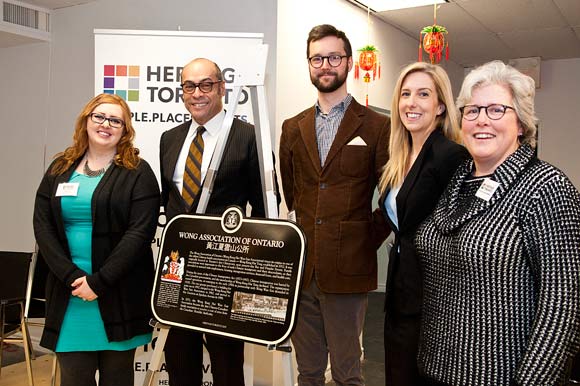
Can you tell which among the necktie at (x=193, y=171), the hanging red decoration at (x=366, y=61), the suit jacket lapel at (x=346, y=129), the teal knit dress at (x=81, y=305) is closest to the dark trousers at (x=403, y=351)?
the suit jacket lapel at (x=346, y=129)

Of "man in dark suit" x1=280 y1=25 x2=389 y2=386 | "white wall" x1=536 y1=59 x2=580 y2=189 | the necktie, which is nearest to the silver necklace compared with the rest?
the necktie

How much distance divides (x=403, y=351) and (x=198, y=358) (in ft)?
2.86

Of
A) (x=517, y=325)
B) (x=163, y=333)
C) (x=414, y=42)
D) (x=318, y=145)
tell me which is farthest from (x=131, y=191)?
(x=414, y=42)

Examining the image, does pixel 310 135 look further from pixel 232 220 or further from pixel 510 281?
pixel 510 281

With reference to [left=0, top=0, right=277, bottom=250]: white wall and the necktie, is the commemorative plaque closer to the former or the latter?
the necktie

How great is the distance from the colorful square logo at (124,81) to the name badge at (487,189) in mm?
2185

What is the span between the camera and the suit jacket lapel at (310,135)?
226cm

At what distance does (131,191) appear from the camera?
2.23 metres

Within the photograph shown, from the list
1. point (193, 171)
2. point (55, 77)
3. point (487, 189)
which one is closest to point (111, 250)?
point (193, 171)

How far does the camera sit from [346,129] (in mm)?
2250

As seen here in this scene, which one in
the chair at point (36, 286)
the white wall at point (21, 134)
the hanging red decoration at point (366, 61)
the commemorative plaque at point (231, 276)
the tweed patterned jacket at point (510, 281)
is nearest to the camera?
the tweed patterned jacket at point (510, 281)

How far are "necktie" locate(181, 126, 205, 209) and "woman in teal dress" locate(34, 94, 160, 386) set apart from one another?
18cm

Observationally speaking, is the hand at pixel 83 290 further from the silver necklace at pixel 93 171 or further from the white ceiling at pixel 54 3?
the white ceiling at pixel 54 3

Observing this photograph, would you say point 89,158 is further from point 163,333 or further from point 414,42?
point 414,42
